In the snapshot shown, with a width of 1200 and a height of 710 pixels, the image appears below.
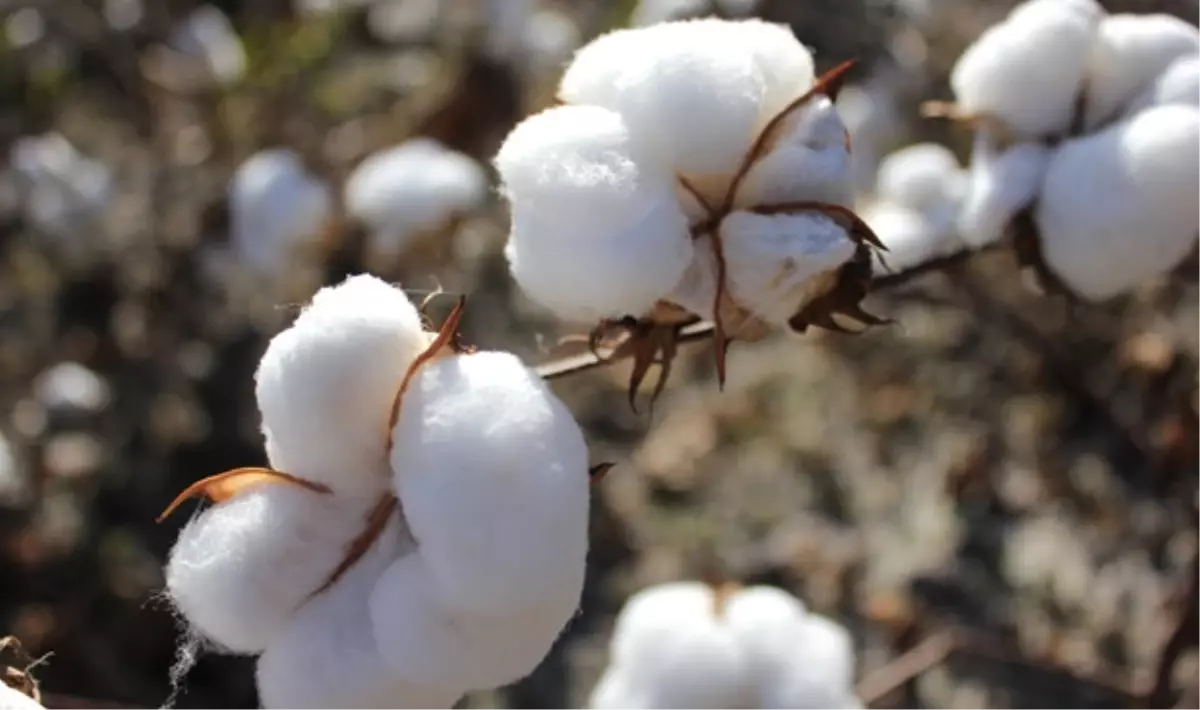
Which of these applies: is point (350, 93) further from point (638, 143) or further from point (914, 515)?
point (638, 143)

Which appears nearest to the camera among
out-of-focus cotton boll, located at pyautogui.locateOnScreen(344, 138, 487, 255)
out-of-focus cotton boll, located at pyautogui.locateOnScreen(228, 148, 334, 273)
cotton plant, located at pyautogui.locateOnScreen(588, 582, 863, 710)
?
cotton plant, located at pyautogui.locateOnScreen(588, 582, 863, 710)

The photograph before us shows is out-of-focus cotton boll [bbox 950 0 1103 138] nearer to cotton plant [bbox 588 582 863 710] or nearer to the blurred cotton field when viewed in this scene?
the blurred cotton field

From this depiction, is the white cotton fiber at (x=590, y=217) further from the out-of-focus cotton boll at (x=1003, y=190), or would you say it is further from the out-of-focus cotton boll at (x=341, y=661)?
the out-of-focus cotton boll at (x=1003, y=190)

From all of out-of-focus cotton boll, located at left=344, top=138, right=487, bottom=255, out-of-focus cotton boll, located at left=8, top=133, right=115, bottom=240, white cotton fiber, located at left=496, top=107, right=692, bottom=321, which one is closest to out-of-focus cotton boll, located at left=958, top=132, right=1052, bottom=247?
white cotton fiber, located at left=496, top=107, right=692, bottom=321

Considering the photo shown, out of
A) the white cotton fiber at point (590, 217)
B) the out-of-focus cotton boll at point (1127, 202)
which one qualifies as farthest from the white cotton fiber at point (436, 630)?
the out-of-focus cotton boll at point (1127, 202)

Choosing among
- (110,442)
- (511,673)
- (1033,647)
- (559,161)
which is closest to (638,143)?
(559,161)

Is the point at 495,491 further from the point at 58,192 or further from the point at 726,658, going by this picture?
the point at 58,192

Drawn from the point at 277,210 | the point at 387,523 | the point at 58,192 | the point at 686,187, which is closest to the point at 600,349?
the point at 686,187
